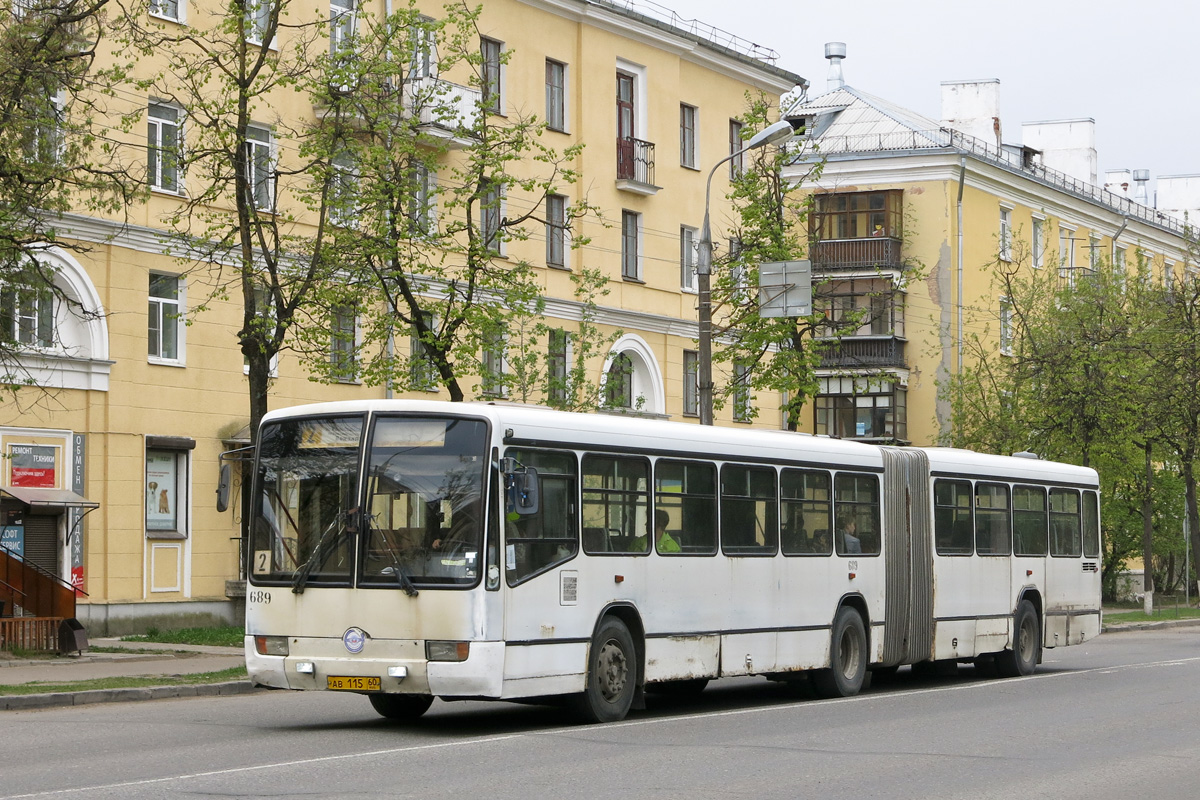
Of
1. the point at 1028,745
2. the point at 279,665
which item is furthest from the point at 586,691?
the point at 1028,745

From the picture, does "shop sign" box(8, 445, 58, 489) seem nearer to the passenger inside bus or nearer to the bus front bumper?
the passenger inside bus

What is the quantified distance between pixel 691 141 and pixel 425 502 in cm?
3163

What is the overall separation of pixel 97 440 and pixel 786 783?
66.5ft

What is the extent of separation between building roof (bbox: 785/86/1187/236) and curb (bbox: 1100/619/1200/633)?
22.6 meters

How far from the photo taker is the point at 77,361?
28.8 m

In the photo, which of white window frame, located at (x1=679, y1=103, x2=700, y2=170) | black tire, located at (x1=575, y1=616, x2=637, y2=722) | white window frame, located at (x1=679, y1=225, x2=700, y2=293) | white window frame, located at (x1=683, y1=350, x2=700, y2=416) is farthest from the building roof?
black tire, located at (x1=575, y1=616, x2=637, y2=722)

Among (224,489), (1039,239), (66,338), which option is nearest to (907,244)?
(1039,239)

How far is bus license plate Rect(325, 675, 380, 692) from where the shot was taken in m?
14.1

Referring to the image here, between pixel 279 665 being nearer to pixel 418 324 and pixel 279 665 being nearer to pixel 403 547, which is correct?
pixel 403 547

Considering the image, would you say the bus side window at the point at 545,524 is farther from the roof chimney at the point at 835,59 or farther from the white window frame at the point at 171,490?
the roof chimney at the point at 835,59

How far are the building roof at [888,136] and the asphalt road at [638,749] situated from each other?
44.7m

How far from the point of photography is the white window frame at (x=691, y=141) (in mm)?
44375

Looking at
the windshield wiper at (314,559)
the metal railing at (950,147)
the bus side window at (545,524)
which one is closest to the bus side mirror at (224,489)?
the windshield wiper at (314,559)

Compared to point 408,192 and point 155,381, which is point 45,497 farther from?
point 408,192
